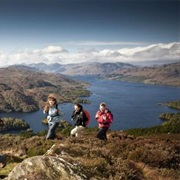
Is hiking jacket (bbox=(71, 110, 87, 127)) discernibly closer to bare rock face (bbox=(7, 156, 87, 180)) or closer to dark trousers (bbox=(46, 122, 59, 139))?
dark trousers (bbox=(46, 122, 59, 139))

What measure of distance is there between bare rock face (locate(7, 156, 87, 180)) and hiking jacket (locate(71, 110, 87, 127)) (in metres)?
10.1

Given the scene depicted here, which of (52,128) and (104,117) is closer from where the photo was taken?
(52,128)

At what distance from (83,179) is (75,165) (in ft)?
2.57

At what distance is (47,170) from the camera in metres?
8.27

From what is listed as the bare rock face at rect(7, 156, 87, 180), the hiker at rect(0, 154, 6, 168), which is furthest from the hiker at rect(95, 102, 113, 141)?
the bare rock face at rect(7, 156, 87, 180)

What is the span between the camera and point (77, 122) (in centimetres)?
1923

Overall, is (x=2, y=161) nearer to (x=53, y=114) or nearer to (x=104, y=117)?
(x=53, y=114)

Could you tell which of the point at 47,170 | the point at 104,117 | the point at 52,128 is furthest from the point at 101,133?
the point at 47,170

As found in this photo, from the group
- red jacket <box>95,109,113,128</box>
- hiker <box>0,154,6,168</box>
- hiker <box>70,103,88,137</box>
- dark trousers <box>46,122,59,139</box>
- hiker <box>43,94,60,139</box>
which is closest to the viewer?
hiker <box>0,154,6,168</box>

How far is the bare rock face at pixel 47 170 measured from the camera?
26.4 feet

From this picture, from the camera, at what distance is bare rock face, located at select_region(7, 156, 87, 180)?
8047 mm

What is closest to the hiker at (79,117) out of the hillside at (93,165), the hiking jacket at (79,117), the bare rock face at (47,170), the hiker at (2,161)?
the hiking jacket at (79,117)

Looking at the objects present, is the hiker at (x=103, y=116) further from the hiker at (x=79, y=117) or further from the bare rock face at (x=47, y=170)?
the bare rock face at (x=47, y=170)

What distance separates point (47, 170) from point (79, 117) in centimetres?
1087
